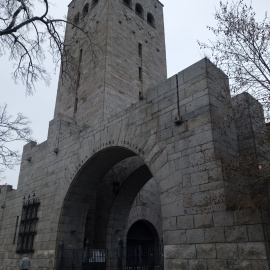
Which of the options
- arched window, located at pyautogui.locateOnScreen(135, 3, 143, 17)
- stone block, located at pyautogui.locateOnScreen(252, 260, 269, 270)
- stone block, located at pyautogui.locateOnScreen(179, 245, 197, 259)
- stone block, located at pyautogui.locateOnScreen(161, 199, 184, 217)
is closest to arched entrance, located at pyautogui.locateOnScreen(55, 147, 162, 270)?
stone block, located at pyautogui.locateOnScreen(161, 199, 184, 217)

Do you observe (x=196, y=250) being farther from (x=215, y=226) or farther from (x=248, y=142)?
(x=248, y=142)

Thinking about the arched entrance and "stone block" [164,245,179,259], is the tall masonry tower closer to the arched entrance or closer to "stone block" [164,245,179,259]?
the arched entrance

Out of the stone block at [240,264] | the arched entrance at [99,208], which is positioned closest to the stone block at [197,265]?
the stone block at [240,264]

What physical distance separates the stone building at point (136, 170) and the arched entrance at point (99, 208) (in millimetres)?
41

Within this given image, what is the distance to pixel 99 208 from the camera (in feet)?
41.7

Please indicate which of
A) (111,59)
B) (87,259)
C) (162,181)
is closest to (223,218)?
(162,181)

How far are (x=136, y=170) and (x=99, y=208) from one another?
93.4 inches

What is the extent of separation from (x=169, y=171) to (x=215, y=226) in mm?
1782

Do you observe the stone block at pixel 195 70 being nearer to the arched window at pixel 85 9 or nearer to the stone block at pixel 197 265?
the stone block at pixel 197 265

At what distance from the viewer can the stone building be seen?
20.5ft

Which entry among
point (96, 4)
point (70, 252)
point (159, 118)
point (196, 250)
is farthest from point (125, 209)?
point (96, 4)

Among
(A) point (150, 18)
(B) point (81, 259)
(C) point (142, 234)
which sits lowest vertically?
(B) point (81, 259)

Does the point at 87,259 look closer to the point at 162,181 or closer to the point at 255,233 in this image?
the point at 162,181

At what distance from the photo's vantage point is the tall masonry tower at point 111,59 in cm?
1494
